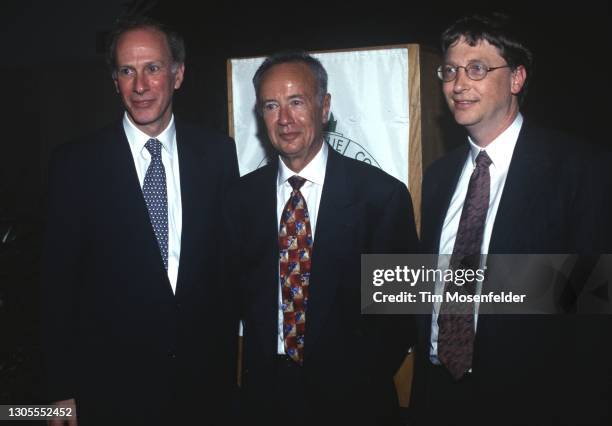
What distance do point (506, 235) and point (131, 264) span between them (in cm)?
138

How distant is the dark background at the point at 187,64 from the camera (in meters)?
3.07

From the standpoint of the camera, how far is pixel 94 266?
2.29m

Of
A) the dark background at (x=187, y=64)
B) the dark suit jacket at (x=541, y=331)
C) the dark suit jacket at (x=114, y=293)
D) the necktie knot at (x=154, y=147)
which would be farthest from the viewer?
the dark background at (x=187, y=64)

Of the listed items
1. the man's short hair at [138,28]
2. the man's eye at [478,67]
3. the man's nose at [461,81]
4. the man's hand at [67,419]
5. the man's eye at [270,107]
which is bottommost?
the man's hand at [67,419]

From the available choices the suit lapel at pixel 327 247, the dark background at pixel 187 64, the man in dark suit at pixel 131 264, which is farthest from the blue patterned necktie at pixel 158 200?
the dark background at pixel 187 64

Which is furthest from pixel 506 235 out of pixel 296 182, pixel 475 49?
pixel 296 182

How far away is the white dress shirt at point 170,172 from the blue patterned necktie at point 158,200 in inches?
1.0

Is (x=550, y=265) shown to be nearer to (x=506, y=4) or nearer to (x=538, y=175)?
(x=538, y=175)

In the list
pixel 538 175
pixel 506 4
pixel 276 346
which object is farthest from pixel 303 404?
pixel 506 4

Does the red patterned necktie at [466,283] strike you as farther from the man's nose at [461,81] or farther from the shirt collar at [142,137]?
the shirt collar at [142,137]

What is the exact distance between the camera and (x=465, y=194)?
230cm

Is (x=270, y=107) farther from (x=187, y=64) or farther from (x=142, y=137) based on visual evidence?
(x=187, y=64)

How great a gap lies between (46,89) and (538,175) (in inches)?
198

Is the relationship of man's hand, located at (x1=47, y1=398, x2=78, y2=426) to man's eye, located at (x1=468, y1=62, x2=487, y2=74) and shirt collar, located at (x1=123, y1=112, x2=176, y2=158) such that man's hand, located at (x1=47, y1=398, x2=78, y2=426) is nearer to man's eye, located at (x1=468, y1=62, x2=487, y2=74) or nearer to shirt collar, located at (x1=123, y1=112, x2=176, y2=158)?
shirt collar, located at (x1=123, y1=112, x2=176, y2=158)
